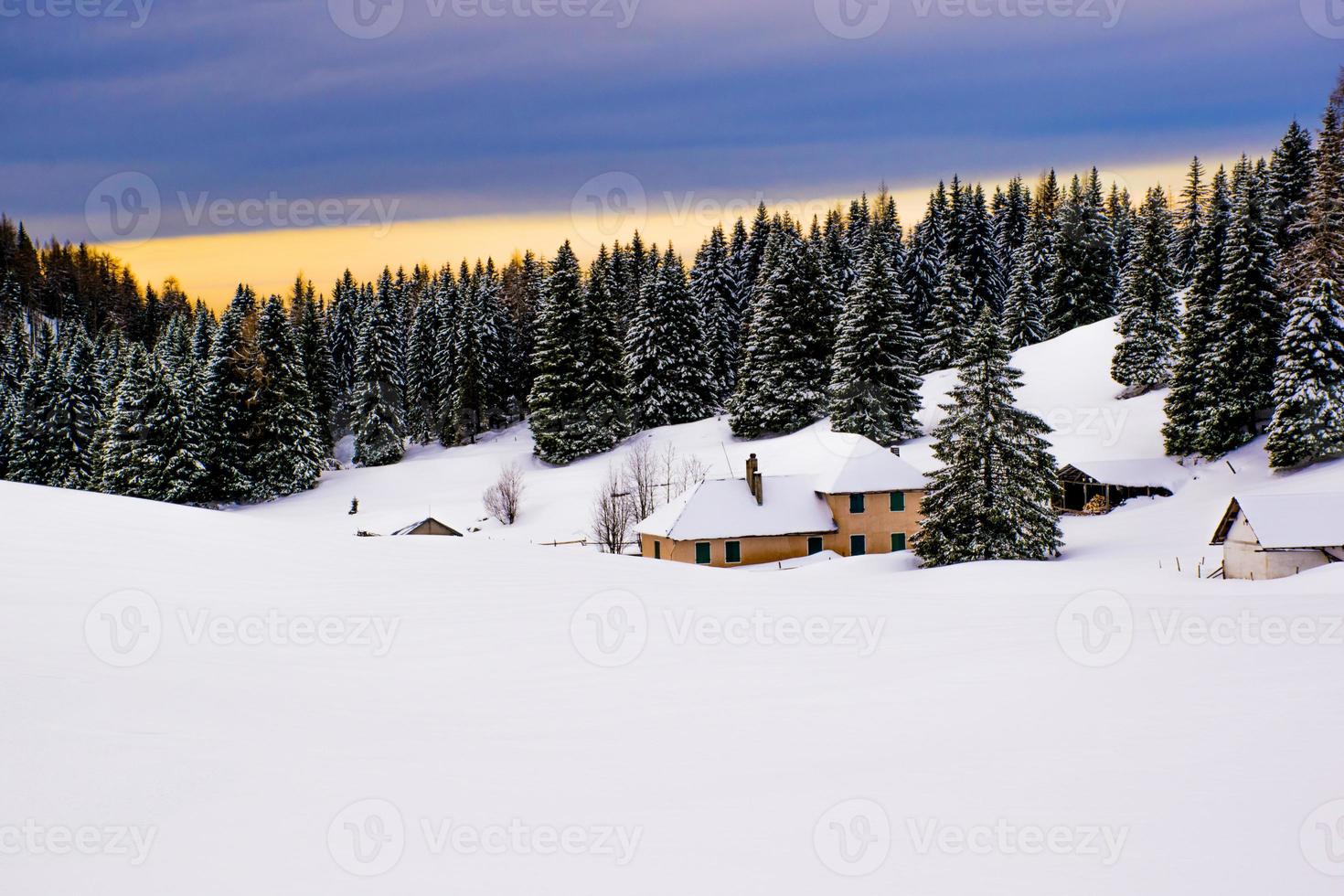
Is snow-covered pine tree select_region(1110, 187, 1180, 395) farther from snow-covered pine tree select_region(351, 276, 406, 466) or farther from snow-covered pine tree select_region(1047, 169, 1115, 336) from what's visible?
snow-covered pine tree select_region(351, 276, 406, 466)

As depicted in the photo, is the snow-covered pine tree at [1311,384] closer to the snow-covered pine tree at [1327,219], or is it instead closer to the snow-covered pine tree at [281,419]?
the snow-covered pine tree at [1327,219]

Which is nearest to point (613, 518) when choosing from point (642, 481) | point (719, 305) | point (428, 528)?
point (642, 481)

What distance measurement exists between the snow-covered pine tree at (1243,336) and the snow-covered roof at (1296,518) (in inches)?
718

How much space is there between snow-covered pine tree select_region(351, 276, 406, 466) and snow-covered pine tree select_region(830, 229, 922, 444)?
37.0m

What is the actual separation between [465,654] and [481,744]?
2.80 meters

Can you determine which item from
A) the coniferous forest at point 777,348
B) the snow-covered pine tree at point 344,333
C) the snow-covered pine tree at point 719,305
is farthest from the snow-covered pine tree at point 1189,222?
the snow-covered pine tree at point 344,333

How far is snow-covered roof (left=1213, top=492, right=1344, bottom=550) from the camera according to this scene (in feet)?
89.0

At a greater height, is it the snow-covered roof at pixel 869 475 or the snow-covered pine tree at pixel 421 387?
the snow-covered pine tree at pixel 421 387

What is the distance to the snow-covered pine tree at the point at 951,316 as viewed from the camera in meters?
67.6

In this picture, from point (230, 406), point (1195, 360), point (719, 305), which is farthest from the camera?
point (719, 305)

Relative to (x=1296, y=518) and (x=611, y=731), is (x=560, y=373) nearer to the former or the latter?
(x=1296, y=518)

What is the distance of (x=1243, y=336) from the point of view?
148ft

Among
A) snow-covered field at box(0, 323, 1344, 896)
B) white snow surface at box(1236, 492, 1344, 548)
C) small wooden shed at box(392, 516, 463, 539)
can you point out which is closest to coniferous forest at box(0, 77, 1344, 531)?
white snow surface at box(1236, 492, 1344, 548)

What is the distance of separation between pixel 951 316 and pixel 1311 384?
29.9 m
